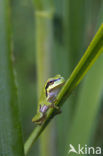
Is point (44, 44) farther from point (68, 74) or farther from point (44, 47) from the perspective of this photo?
point (68, 74)

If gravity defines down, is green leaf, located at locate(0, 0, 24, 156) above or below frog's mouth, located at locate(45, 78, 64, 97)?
above

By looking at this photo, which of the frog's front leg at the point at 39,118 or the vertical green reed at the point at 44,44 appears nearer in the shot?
the frog's front leg at the point at 39,118

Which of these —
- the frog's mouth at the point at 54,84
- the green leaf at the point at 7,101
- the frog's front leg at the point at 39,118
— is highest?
the green leaf at the point at 7,101

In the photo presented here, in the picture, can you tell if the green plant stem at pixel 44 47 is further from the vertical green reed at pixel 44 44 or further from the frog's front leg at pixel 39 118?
the frog's front leg at pixel 39 118

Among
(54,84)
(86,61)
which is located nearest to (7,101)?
(86,61)

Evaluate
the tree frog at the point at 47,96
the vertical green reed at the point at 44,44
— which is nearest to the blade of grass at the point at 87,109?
the tree frog at the point at 47,96

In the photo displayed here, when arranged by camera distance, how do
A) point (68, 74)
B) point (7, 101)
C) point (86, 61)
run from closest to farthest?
point (86, 61), point (7, 101), point (68, 74)

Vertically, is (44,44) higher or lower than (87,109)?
higher

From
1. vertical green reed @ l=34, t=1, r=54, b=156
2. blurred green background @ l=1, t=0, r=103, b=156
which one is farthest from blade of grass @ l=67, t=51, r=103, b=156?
vertical green reed @ l=34, t=1, r=54, b=156

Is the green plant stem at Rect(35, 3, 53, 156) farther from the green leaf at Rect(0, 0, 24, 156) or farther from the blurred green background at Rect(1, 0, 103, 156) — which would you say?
the green leaf at Rect(0, 0, 24, 156)
